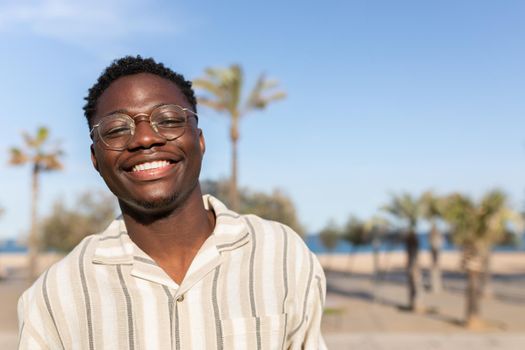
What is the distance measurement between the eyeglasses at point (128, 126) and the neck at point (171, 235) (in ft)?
0.66

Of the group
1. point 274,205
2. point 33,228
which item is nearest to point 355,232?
point 274,205

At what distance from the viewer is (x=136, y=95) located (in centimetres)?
179

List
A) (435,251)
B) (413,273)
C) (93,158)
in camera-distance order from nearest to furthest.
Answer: (93,158) → (413,273) → (435,251)

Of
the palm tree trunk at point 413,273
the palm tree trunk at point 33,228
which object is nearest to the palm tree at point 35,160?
the palm tree trunk at point 33,228

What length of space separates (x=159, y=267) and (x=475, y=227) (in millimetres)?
20522

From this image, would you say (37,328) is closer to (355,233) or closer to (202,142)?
(202,142)

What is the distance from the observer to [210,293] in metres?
1.73

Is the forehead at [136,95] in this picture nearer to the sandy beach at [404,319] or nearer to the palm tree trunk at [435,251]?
the sandy beach at [404,319]

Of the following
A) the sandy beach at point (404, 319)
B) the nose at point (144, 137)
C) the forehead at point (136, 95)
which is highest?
the forehead at point (136, 95)

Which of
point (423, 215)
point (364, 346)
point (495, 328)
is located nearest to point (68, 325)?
point (364, 346)

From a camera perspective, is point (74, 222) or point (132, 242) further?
point (74, 222)

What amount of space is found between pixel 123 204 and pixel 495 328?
21.1 meters

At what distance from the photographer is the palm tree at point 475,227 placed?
2044cm

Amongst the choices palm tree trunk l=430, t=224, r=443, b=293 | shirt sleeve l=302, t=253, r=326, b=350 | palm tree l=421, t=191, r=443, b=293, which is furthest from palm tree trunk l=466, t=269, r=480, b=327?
shirt sleeve l=302, t=253, r=326, b=350
